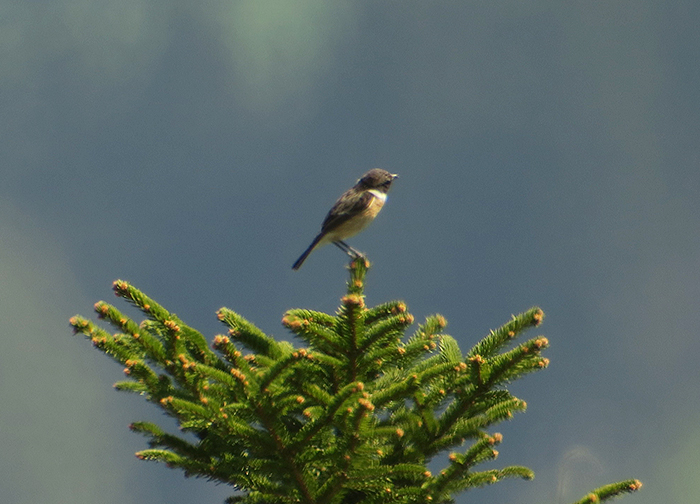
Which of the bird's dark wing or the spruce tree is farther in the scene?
the bird's dark wing

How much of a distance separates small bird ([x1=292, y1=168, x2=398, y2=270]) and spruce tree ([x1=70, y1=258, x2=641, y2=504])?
377cm

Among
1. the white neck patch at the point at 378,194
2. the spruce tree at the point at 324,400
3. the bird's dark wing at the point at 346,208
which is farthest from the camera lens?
the white neck patch at the point at 378,194

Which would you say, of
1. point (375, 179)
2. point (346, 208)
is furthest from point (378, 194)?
point (346, 208)

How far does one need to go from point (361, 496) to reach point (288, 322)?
1.78 m

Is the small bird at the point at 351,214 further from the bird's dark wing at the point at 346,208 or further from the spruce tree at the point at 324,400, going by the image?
the spruce tree at the point at 324,400

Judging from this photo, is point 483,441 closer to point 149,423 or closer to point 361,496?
point 361,496

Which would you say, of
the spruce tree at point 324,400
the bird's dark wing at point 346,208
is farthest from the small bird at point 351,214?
the spruce tree at point 324,400

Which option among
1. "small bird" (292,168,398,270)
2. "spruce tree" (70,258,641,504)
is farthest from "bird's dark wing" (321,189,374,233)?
"spruce tree" (70,258,641,504)

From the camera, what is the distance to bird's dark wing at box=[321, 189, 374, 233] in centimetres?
924

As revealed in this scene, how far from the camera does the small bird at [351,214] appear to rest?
30.4 ft

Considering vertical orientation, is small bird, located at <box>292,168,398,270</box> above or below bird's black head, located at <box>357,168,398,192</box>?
below

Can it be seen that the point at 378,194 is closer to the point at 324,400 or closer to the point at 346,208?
the point at 346,208

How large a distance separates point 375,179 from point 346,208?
0.85 meters

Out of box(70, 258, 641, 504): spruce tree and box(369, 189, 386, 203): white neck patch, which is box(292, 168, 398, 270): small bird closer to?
box(369, 189, 386, 203): white neck patch
